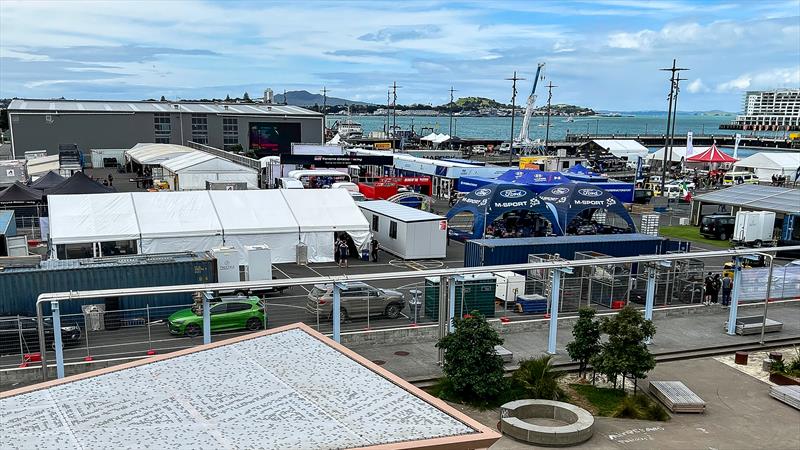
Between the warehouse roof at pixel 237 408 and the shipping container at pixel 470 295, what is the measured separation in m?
9.17

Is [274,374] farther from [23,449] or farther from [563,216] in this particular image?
[563,216]

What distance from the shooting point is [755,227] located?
112 feet

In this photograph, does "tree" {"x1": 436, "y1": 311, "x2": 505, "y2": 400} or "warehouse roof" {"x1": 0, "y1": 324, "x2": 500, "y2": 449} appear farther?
"tree" {"x1": 436, "y1": 311, "x2": 505, "y2": 400}

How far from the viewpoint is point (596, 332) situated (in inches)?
595

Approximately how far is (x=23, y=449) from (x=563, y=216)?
27743mm

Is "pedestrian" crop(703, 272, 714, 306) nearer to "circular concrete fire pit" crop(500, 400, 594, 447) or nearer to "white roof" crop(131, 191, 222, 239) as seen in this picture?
"circular concrete fire pit" crop(500, 400, 594, 447)

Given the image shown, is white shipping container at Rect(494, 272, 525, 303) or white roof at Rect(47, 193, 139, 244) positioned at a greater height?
white roof at Rect(47, 193, 139, 244)

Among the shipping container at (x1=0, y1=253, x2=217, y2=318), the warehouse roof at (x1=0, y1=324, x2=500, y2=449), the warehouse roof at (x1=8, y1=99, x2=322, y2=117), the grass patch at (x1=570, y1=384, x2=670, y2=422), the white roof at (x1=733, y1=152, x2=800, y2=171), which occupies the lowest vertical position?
the grass patch at (x1=570, y1=384, x2=670, y2=422)

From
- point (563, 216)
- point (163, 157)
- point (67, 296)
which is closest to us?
point (67, 296)

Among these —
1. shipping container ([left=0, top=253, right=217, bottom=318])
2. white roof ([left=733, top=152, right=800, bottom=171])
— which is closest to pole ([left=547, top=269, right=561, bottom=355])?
shipping container ([left=0, top=253, right=217, bottom=318])

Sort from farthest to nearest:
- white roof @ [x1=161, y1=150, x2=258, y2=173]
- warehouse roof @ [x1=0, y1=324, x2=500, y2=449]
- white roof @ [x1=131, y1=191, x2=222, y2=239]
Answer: white roof @ [x1=161, y1=150, x2=258, y2=173] < white roof @ [x1=131, y1=191, x2=222, y2=239] < warehouse roof @ [x1=0, y1=324, x2=500, y2=449]

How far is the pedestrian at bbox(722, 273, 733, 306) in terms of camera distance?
21833mm

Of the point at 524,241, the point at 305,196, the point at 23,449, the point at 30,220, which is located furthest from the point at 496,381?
the point at 30,220

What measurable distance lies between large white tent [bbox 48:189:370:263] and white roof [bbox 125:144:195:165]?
83.8 ft
